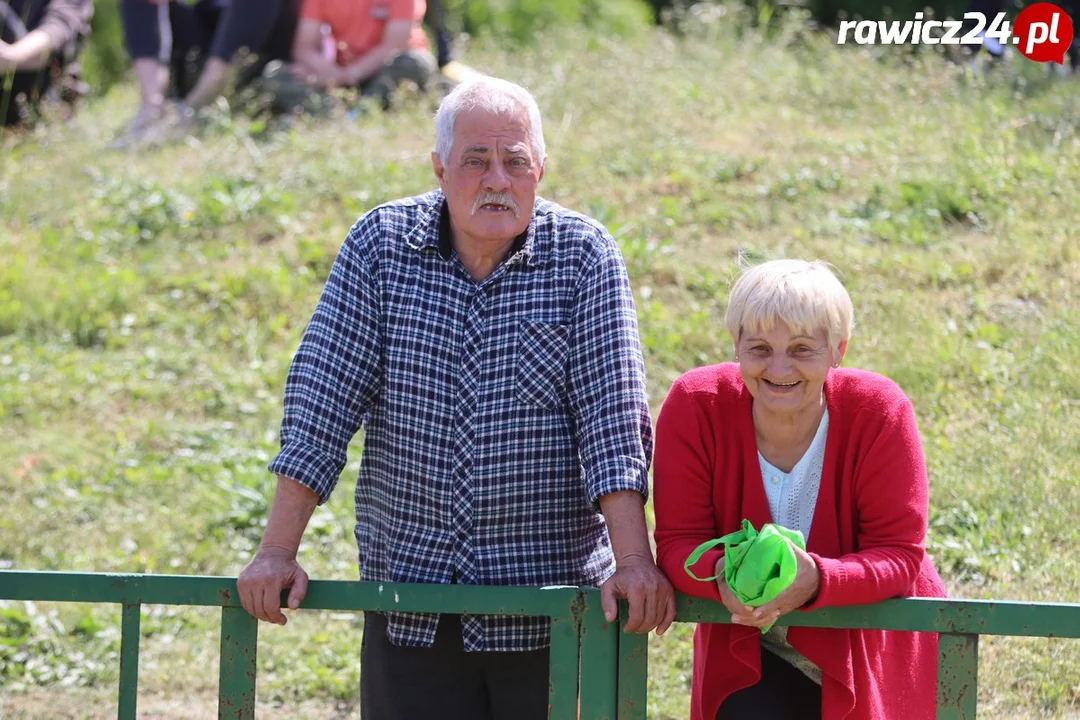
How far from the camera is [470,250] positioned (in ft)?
9.84

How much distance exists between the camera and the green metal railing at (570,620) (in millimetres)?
2564

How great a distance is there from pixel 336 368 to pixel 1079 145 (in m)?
4.92

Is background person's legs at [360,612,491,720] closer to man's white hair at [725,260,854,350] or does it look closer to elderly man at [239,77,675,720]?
elderly man at [239,77,675,720]

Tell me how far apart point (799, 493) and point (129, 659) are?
5.13 ft

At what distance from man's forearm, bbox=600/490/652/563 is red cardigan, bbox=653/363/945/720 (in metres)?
0.04

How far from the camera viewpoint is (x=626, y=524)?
2748 millimetres

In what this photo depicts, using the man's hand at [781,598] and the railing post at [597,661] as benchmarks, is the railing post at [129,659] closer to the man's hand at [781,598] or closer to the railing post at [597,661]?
the railing post at [597,661]

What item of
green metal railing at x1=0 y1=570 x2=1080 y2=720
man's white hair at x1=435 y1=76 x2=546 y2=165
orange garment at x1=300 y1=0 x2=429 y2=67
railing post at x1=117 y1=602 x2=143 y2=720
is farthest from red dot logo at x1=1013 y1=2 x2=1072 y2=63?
railing post at x1=117 y1=602 x2=143 y2=720

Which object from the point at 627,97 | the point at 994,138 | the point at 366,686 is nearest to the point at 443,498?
the point at 366,686

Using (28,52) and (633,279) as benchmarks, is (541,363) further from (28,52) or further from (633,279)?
(28,52)

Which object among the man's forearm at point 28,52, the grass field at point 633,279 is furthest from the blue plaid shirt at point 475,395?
the man's forearm at point 28,52

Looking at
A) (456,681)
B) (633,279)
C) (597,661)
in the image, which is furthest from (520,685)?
(633,279)

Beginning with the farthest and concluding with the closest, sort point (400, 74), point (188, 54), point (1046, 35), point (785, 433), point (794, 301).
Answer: point (188, 54)
point (400, 74)
point (1046, 35)
point (785, 433)
point (794, 301)

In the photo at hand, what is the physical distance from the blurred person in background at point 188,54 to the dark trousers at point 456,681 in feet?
21.3
